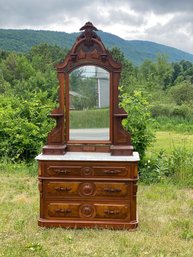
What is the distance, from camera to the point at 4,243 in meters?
3.83

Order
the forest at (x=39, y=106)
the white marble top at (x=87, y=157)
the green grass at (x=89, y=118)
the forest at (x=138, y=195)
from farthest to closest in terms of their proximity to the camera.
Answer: the forest at (x=39, y=106) → the green grass at (x=89, y=118) → the white marble top at (x=87, y=157) → the forest at (x=138, y=195)

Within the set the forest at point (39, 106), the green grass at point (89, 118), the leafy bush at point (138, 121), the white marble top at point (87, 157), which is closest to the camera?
the white marble top at point (87, 157)

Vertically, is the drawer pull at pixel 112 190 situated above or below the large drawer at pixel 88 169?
below

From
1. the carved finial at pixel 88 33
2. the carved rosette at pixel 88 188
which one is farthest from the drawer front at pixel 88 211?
the carved finial at pixel 88 33

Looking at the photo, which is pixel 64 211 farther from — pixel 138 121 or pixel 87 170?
pixel 138 121

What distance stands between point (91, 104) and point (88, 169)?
752 mm

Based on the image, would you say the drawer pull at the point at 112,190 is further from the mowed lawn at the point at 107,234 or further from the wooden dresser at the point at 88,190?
the mowed lawn at the point at 107,234

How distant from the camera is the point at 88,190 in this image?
4285 millimetres

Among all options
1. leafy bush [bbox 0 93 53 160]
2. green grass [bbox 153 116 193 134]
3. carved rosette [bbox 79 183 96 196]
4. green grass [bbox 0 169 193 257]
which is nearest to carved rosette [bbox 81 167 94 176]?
carved rosette [bbox 79 183 96 196]

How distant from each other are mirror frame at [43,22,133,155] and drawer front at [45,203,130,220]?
1.86 ft

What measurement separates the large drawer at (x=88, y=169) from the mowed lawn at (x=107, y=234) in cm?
58

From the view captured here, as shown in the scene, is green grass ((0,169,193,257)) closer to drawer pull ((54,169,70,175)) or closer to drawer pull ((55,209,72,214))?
drawer pull ((55,209,72,214))

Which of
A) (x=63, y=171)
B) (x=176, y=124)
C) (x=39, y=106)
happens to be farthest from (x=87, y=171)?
(x=176, y=124)

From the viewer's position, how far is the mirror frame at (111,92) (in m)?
4.32
